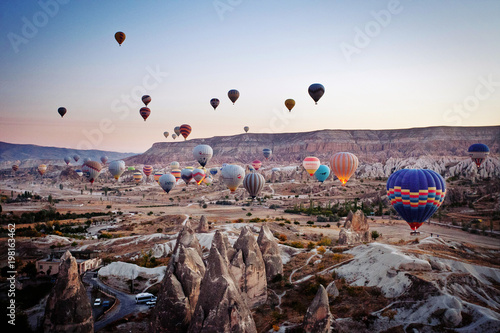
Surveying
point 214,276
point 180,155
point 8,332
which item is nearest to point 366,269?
point 214,276

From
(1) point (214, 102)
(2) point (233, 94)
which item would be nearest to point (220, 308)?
(2) point (233, 94)

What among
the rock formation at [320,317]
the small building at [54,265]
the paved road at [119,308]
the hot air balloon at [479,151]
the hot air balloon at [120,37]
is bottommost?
Answer: the paved road at [119,308]

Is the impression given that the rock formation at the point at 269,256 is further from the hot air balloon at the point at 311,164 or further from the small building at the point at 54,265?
the hot air balloon at the point at 311,164

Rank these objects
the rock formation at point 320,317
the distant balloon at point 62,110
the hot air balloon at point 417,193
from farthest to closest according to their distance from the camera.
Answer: the distant balloon at point 62,110 → the hot air balloon at point 417,193 → the rock formation at point 320,317

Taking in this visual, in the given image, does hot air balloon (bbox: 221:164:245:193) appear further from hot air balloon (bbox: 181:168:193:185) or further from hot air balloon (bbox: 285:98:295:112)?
hot air balloon (bbox: 181:168:193:185)

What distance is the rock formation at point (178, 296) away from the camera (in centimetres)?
1141

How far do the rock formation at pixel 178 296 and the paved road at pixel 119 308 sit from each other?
6536 millimetres

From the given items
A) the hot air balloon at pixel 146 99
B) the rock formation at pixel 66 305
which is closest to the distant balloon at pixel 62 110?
the hot air balloon at pixel 146 99

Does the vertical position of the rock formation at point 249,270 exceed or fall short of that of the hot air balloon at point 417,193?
it falls short

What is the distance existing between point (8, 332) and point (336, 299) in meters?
15.1

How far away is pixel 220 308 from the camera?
32.7ft

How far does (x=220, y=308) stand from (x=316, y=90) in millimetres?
37705

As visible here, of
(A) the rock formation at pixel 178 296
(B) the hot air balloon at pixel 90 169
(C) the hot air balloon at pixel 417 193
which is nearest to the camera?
(A) the rock formation at pixel 178 296

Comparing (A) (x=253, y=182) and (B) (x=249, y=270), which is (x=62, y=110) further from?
(B) (x=249, y=270)
